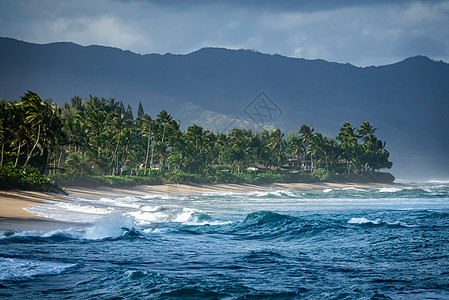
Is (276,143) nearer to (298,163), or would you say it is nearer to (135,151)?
(298,163)

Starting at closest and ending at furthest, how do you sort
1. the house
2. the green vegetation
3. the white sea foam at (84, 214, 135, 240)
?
the white sea foam at (84, 214, 135, 240) < the green vegetation < the house

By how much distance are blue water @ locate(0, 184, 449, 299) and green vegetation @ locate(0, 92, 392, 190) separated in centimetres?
1778

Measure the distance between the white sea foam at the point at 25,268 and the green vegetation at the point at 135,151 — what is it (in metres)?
21.0

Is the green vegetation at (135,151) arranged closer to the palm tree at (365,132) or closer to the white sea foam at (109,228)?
the palm tree at (365,132)

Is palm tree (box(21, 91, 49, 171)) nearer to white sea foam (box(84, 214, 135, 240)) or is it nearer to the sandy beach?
the sandy beach

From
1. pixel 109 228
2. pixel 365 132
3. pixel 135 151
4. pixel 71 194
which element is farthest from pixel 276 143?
pixel 109 228

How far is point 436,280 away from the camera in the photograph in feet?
32.8

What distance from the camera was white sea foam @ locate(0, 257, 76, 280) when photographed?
9375 mm

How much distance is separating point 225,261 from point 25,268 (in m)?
4.77

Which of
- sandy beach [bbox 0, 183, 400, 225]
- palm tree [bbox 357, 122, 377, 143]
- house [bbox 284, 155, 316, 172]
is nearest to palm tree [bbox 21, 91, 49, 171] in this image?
sandy beach [bbox 0, 183, 400, 225]

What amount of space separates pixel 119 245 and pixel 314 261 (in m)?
5.98

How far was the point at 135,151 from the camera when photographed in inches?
3123

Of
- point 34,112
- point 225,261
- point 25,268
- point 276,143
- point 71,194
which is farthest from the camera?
point 276,143

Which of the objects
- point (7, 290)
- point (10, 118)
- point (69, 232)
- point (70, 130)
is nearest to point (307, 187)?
point (70, 130)
